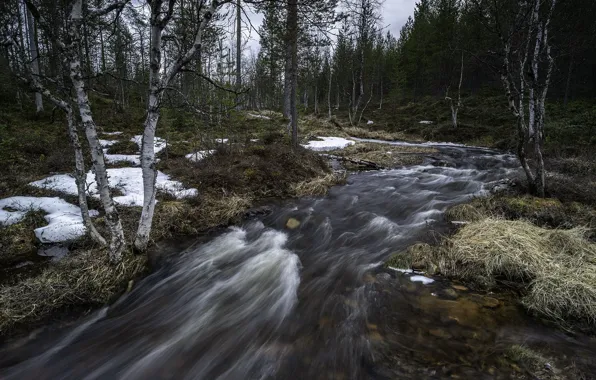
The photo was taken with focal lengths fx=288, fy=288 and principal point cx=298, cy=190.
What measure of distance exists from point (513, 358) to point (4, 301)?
6.42 m

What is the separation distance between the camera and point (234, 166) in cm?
980

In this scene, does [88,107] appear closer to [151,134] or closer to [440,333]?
[151,134]

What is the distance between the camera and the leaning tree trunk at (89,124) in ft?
12.7

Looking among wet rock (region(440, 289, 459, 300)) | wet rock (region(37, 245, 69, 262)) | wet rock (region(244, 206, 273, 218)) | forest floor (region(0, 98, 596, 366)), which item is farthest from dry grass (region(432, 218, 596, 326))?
wet rock (region(37, 245, 69, 262))

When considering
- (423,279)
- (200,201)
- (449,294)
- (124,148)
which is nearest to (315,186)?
(200,201)

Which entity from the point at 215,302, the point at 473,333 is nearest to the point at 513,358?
the point at 473,333

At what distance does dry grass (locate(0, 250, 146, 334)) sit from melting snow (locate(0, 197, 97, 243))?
3.20ft

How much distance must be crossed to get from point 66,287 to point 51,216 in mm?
2970

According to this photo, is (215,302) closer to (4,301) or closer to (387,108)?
(4,301)

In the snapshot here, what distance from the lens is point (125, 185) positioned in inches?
330

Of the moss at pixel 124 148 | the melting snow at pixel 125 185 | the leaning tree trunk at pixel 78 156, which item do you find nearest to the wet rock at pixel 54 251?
the leaning tree trunk at pixel 78 156

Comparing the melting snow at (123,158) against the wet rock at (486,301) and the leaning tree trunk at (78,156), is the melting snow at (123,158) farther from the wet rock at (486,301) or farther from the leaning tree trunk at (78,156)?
the wet rock at (486,301)

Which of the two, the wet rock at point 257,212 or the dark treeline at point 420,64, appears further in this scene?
the dark treeline at point 420,64

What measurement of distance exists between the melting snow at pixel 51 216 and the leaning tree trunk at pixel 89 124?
1.55m
